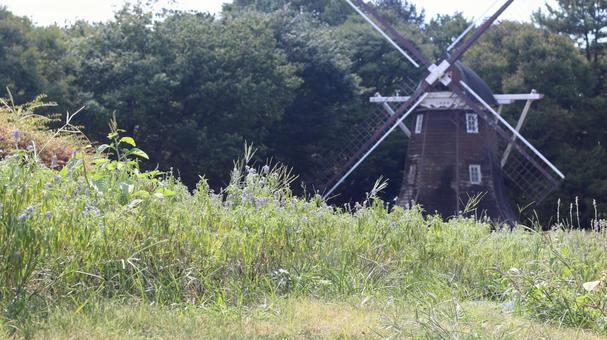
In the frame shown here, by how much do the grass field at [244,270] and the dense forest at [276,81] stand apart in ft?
55.4

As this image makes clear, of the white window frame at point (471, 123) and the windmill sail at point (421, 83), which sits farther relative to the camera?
the white window frame at point (471, 123)

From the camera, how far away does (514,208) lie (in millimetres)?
29609

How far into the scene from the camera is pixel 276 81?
2730 cm

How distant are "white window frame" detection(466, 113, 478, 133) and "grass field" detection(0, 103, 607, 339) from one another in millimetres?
18754

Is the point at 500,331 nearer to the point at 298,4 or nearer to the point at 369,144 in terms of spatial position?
the point at 369,144

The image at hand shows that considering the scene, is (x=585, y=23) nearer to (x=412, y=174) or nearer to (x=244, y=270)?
(x=412, y=174)

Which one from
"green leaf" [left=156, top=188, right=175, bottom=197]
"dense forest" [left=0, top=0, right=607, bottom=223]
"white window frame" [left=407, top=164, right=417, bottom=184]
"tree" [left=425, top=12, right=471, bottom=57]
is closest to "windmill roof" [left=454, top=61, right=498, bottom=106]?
"white window frame" [left=407, top=164, right=417, bottom=184]

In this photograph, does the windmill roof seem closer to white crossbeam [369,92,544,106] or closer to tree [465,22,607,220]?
white crossbeam [369,92,544,106]

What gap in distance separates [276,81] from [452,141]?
5.48m

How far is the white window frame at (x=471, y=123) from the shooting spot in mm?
25672

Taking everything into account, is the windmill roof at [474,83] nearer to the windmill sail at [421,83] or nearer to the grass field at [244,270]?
the windmill sail at [421,83]

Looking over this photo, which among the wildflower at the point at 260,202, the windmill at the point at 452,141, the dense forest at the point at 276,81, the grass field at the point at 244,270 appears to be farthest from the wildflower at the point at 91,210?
the windmill at the point at 452,141

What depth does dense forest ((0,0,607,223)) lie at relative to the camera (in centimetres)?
2506

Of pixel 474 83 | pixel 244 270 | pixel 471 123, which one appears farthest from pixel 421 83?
pixel 244 270
